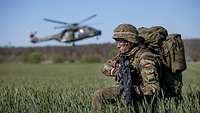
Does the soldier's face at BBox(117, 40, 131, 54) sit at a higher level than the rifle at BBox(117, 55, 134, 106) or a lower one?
higher

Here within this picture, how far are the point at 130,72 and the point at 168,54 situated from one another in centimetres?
81

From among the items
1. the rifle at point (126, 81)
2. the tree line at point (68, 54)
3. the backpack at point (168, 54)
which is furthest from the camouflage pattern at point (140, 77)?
the tree line at point (68, 54)

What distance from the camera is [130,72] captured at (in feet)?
15.7

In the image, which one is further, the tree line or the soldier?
the tree line

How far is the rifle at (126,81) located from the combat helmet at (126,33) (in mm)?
272

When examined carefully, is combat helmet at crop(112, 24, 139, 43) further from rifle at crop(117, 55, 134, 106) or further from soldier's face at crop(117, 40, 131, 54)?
rifle at crop(117, 55, 134, 106)

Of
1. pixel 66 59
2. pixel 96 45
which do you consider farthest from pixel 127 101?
pixel 96 45

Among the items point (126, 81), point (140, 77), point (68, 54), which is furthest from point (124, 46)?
point (68, 54)

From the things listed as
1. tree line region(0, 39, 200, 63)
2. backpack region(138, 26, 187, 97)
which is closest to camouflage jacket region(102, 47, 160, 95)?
backpack region(138, 26, 187, 97)

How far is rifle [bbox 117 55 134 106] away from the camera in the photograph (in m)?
4.73

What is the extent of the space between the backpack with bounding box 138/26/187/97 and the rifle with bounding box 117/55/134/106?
633mm

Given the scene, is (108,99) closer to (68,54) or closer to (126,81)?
(126,81)

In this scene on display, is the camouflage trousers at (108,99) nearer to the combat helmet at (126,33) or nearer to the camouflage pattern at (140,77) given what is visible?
the camouflage pattern at (140,77)

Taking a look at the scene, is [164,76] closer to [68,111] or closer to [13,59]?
[68,111]
